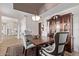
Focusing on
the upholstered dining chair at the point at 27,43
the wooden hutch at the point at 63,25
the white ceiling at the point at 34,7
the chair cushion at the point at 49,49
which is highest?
the white ceiling at the point at 34,7

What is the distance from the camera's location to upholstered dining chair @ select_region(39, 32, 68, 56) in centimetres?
190

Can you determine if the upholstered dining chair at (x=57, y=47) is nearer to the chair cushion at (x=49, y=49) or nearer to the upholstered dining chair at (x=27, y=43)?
the chair cushion at (x=49, y=49)

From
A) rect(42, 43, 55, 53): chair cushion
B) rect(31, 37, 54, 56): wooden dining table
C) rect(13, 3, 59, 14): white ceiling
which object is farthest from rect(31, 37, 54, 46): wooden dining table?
rect(13, 3, 59, 14): white ceiling

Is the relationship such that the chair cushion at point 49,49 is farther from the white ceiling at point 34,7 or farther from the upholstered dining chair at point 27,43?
the white ceiling at point 34,7

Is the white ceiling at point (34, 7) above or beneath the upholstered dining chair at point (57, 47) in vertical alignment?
above

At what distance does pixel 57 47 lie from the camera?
1.95 m

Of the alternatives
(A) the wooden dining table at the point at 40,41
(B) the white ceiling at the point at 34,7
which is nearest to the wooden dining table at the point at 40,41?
(A) the wooden dining table at the point at 40,41

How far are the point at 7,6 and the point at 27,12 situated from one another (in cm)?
36

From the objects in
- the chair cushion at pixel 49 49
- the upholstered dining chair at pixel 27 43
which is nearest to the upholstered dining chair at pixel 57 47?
the chair cushion at pixel 49 49

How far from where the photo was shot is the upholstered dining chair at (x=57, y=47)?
1.90 meters

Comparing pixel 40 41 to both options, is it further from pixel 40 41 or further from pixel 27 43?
pixel 27 43

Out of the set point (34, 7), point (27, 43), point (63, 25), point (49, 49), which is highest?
point (34, 7)

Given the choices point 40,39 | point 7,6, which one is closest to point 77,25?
point 40,39

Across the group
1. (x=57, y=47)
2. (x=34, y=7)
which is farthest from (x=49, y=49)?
(x=34, y=7)
